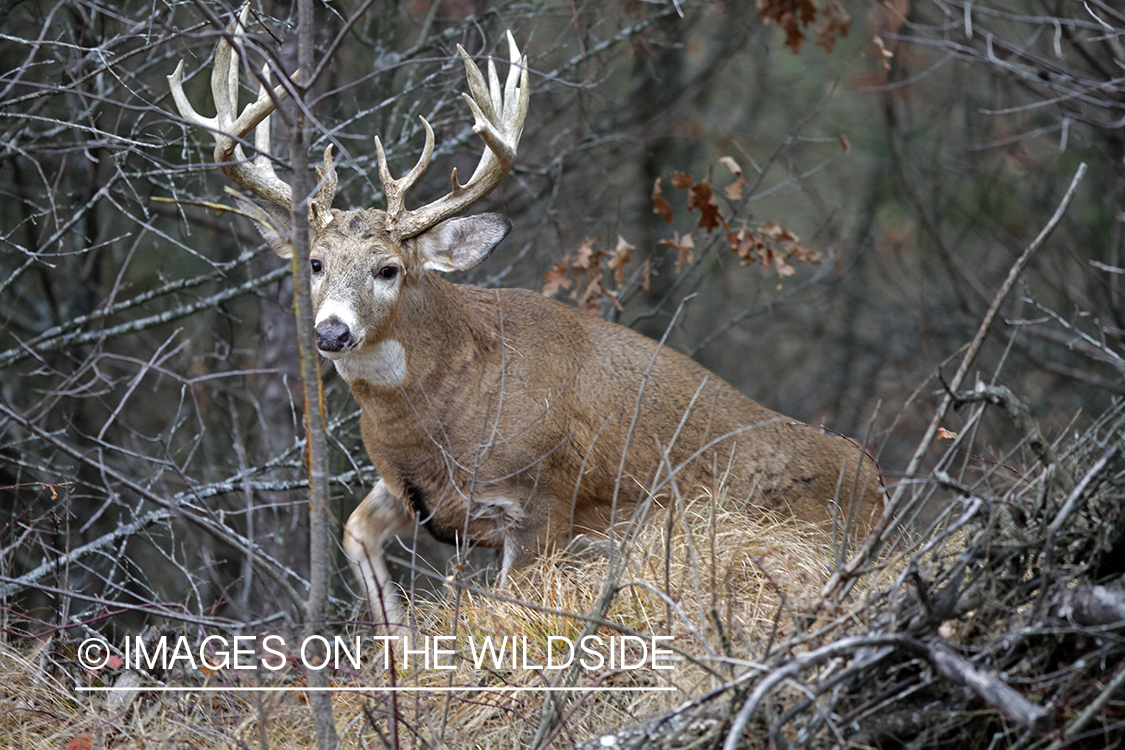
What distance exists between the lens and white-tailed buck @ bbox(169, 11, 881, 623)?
16.9ft

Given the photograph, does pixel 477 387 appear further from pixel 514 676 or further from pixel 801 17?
pixel 801 17

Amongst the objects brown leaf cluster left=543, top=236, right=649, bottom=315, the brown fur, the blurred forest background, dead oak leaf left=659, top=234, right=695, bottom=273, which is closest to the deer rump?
the brown fur

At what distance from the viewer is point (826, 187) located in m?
16.2

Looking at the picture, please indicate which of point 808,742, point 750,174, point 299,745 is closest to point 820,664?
point 808,742

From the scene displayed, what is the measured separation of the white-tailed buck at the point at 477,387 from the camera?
203 inches

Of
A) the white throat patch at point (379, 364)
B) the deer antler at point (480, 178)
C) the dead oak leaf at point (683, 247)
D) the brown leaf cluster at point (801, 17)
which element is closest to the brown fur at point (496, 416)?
the white throat patch at point (379, 364)

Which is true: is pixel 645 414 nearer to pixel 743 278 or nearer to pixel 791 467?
pixel 791 467

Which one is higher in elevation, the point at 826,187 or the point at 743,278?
the point at 826,187

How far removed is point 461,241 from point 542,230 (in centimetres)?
289

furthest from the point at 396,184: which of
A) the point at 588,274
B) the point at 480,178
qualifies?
the point at 588,274

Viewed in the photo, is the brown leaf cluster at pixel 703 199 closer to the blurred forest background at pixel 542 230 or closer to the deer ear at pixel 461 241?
the blurred forest background at pixel 542 230

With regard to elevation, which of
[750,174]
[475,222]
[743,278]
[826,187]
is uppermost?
[475,222]

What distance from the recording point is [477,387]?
547 cm

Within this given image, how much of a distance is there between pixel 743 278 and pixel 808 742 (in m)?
13.6
